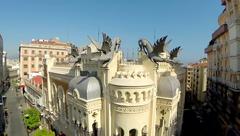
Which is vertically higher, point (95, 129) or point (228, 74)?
point (228, 74)

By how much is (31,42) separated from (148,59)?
8366 centimetres

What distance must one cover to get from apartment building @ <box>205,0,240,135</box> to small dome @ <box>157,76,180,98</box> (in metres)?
15.2

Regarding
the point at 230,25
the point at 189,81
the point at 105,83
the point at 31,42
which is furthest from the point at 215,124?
the point at 31,42

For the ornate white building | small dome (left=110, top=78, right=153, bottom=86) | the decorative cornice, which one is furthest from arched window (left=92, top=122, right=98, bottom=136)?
small dome (left=110, top=78, right=153, bottom=86)

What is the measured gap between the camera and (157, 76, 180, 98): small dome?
21.5 metres

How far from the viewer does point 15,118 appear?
170 feet

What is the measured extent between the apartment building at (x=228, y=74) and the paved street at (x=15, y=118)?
127ft

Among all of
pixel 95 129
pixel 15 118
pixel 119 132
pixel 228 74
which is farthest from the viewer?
pixel 15 118

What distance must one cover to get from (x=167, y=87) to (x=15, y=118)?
45.1m

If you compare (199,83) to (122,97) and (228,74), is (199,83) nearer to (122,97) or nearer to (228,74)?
(228,74)

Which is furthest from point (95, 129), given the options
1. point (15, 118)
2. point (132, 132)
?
point (15, 118)

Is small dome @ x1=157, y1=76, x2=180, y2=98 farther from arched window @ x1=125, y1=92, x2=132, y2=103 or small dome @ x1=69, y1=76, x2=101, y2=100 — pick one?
small dome @ x1=69, y1=76, x2=101, y2=100

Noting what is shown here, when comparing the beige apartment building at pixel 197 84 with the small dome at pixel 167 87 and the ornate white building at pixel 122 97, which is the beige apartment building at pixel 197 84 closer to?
the small dome at pixel 167 87

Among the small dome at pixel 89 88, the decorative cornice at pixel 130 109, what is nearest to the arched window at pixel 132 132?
the decorative cornice at pixel 130 109
